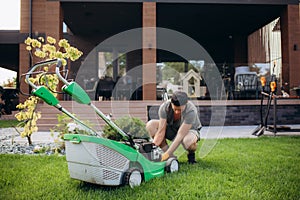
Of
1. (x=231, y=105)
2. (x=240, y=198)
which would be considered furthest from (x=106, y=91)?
(x=240, y=198)

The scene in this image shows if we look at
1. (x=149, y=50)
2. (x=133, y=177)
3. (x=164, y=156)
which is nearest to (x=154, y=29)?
(x=149, y=50)

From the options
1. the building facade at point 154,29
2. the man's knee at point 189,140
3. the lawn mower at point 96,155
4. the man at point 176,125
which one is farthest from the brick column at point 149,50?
the lawn mower at point 96,155

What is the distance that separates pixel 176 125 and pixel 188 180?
0.71m

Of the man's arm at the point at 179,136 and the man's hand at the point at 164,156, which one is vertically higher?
the man's arm at the point at 179,136

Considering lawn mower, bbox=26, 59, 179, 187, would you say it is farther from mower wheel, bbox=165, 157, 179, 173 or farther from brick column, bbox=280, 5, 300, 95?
brick column, bbox=280, 5, 300, 95

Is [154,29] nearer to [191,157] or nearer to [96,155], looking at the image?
[191,157]

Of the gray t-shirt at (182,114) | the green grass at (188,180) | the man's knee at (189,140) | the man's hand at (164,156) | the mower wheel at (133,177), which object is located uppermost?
the gray t-shirt at (182,114)

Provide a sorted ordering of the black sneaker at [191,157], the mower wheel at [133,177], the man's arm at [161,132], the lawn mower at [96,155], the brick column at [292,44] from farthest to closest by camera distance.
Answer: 1. the brick column at [292,44]
2. the black sneaker at [191,157]
3. the man's arm at [161,132]
4. the mower wheel at [133,177]
5. the lawn mower at [96,155]

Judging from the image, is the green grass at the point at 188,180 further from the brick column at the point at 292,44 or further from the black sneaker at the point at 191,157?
the brick column at the point at 292,44

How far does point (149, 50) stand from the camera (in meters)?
7.34

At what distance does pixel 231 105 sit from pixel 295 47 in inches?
111

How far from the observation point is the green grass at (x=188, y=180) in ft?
6.35

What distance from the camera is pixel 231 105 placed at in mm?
6961

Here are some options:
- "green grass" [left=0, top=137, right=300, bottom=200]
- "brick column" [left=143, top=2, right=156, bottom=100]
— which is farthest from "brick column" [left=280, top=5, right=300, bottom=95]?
"green grass" [left=0, top=137, right=300, bottom=200]
